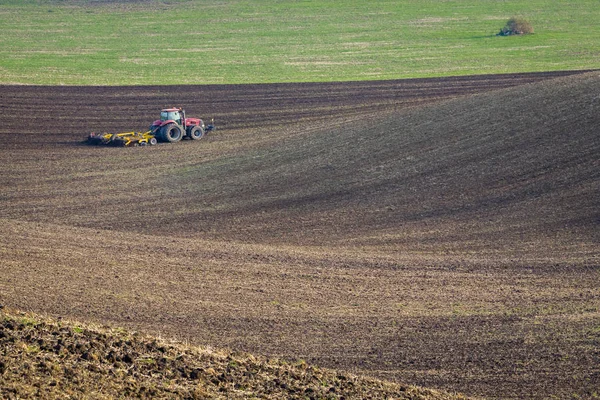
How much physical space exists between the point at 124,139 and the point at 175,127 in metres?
2.39

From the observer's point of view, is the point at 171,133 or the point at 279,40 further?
the point at 279,40

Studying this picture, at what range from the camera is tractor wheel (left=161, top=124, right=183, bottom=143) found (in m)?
34.8

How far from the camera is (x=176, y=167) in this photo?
30.4 m

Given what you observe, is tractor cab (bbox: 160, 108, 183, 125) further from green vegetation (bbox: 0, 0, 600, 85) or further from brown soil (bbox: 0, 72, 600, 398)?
green vegetation (bbox: 0, 0, 600, 85)

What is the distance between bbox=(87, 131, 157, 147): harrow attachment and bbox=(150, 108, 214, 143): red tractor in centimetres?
49

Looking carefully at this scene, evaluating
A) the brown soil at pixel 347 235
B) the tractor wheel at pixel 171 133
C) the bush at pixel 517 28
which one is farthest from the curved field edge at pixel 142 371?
the bush at pixel 517 28

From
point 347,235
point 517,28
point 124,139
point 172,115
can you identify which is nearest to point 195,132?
point 172,115

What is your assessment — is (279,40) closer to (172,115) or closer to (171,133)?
(172,115)

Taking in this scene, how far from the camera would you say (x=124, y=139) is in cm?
3366

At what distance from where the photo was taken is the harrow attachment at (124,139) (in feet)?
111

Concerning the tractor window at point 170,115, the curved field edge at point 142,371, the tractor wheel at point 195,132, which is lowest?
the tractor wheel at point 195,132

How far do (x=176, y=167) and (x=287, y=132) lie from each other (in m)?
6.93

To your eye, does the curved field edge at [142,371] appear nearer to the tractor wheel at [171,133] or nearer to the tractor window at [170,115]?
the tractor wheel at [171,133]

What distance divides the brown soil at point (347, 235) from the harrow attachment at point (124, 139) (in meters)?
0.72
